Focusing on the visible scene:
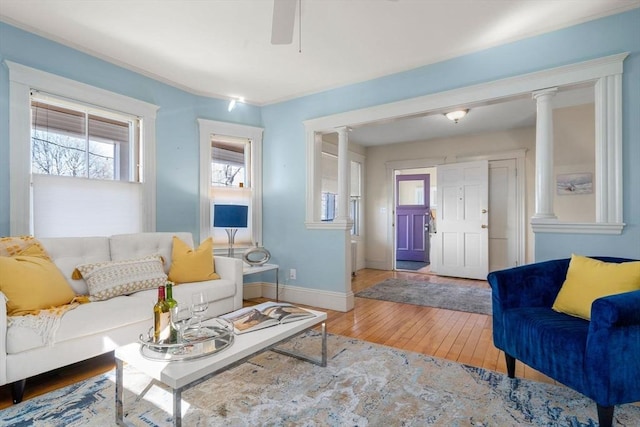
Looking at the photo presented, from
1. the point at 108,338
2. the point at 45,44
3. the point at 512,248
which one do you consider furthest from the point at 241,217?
the point at 512,248

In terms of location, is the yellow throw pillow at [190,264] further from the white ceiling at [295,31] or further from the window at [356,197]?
the window at [356,197]

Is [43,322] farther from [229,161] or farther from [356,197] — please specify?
[356,197]

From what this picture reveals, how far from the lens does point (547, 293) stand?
85.8 inches

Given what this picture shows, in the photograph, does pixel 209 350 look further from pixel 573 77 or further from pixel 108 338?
pixel 573 77

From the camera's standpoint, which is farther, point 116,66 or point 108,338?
point 116,66

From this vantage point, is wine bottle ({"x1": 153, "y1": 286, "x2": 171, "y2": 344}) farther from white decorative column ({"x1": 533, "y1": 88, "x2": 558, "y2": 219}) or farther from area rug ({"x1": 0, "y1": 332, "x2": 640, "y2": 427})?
white decorative column ({"x1": 533, "y1": 88, "x2": 558, "y2": 219})

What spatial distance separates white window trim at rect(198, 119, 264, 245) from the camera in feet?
13.0

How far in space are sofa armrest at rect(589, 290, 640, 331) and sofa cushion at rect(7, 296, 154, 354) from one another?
8.95 feet

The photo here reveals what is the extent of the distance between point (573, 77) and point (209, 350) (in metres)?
3.27

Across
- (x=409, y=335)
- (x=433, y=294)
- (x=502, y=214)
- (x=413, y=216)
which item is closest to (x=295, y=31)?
(x=409, y=335)

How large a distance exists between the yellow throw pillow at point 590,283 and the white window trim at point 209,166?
10.8ft

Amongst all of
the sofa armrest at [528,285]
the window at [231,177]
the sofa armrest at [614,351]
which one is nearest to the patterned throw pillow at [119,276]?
the window at [231,177]

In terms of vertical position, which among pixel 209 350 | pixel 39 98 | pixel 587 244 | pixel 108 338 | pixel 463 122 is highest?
pixel 463 122

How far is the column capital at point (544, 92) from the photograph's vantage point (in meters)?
2.65
